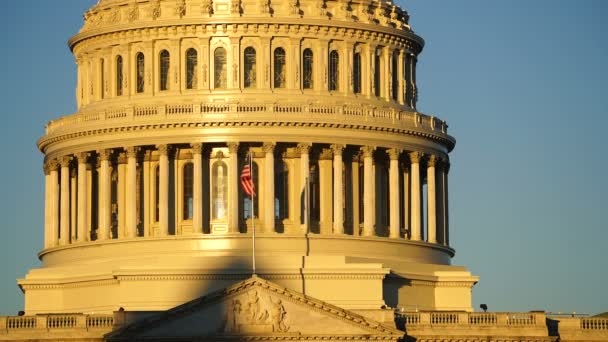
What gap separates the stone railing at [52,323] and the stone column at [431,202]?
25.3 meters

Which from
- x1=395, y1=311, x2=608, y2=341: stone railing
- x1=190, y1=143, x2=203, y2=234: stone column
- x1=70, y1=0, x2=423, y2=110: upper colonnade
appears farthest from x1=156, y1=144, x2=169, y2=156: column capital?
x1=395, y1=311, x2=608, y2=341: stone railing

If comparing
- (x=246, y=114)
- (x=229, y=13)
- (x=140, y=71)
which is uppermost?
(x=229, y=13)

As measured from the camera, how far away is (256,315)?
14275 cm

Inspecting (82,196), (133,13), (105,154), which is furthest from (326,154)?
(82,196)

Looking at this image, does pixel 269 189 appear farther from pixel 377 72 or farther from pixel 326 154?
pixel 377 72

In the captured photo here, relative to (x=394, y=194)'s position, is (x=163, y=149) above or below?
above

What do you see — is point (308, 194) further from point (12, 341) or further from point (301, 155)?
point (12, 341)

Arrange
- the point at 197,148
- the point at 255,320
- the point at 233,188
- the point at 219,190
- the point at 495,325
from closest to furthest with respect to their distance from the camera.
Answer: the point at 255,320 → the point at 495,325 → the point at 233,188 → the point at 197,148 → the point at 219,190

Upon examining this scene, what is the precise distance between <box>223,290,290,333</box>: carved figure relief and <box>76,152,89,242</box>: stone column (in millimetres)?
21382

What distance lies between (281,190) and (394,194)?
6672 mm

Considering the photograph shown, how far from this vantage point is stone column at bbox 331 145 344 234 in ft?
522

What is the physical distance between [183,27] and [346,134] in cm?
1132

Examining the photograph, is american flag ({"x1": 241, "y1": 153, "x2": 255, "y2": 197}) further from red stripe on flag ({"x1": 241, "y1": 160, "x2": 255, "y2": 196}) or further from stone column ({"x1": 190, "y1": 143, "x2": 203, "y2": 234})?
stone column ({"x1": 190, "y1": 143, "x2": 203, "y2": 234})

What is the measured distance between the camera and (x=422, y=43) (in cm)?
16825
